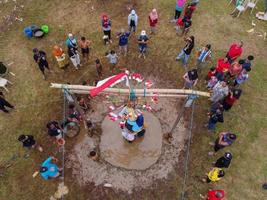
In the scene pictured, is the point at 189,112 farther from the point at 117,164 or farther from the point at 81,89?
the point at 81,89

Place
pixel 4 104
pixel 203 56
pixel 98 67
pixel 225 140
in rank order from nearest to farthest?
1. pixel 225 140
2. pixel 4 104
3. pixel 98 67
4. pixel 203 56

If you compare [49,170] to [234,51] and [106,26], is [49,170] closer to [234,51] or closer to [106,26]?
[106,26]

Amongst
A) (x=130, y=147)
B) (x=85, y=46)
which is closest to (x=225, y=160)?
(x=130, y=147)

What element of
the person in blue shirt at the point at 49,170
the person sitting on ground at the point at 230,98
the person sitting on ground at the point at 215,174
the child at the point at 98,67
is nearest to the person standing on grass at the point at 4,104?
the person in blue shirt at the point at 49,170

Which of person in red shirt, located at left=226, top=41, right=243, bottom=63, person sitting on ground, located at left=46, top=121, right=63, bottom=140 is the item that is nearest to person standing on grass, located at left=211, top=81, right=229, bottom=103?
person in red shirt, located at left=226, top=41, right=243, bottom=63

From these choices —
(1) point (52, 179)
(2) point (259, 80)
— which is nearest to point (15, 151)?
(1) point (52, 179)

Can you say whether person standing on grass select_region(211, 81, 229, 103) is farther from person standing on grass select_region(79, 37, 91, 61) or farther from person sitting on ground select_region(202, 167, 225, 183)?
person standing on grass select_region(79, 37, 91, 61)
